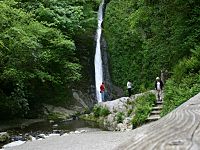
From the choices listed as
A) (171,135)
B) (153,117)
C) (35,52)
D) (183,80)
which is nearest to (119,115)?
(153,117)

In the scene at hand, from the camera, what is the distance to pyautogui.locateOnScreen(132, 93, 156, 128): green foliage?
15.3m

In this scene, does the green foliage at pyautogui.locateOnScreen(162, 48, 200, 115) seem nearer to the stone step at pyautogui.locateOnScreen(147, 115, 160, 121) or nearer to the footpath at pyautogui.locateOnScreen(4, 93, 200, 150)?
the stone step at pyautogui.locateOnScreen(147, 115, 160, 121)

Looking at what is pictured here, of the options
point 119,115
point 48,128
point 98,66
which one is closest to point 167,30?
point 119,115

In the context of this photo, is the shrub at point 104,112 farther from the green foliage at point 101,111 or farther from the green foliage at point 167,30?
the green foliage at point 167,30

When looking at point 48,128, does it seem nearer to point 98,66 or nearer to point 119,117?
point 119,117

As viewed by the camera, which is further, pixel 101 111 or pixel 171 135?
pixel 101 111

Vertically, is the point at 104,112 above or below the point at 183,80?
below

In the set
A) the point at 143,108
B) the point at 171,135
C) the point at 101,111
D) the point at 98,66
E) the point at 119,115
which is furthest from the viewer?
the point at 98,66

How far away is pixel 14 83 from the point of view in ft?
70.4

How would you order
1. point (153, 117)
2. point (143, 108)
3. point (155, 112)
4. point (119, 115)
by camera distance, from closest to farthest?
point (153, 117) → point (155, 112) → point (143, 108) → point (119, 115)

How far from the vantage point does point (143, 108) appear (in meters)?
16.0

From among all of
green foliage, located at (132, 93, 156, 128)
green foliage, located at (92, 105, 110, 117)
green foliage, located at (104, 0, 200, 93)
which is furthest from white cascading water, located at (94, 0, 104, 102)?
green foliage, located at (132, 93, 156, 128)

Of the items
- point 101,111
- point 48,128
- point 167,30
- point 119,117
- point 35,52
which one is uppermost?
point 167,30

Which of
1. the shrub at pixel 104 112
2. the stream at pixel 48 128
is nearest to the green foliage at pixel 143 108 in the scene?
the stream at pixel 48 128
